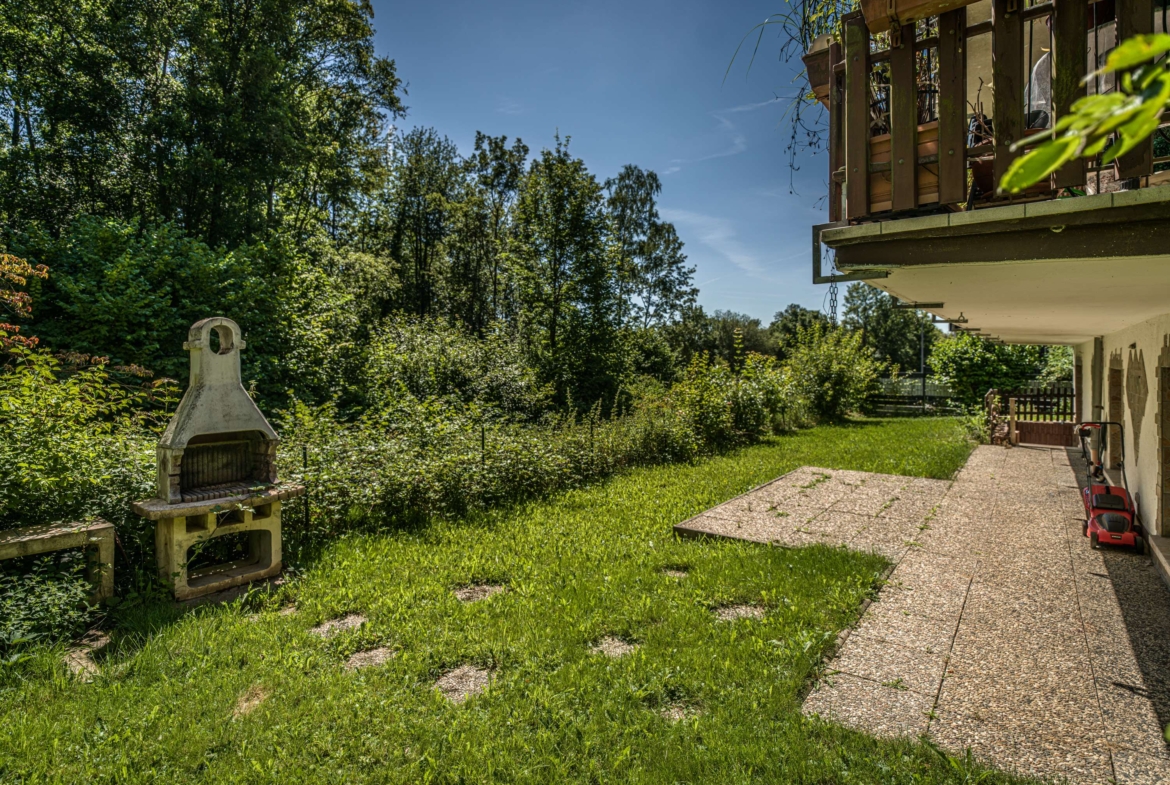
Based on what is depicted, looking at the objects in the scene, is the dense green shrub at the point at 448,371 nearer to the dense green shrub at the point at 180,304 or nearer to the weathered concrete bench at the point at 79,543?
the dense green shrub at the point at 180,304

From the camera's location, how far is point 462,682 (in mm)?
3016

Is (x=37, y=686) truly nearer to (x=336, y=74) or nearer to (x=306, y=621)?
(x=306, y=621)

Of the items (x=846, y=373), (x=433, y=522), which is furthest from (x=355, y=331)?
(x=846, y=373)

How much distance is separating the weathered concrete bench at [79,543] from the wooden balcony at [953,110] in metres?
4.67

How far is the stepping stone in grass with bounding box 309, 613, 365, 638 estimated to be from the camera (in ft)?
11.5

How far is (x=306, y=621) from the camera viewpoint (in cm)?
364

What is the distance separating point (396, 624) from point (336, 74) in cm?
1610

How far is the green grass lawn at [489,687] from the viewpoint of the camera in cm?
237

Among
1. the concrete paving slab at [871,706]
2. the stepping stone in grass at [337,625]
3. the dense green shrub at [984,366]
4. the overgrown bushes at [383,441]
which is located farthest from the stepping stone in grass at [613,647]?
the dense green shrub at [984,366]

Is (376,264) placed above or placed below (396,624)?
above

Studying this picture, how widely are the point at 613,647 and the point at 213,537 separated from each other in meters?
2.93

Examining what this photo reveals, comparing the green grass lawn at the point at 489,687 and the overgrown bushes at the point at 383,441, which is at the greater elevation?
the overgrown bushes at the point at 383,441

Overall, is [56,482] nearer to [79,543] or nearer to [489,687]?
[79,543]

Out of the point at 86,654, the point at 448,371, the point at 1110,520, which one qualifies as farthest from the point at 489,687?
the point at 448,371
